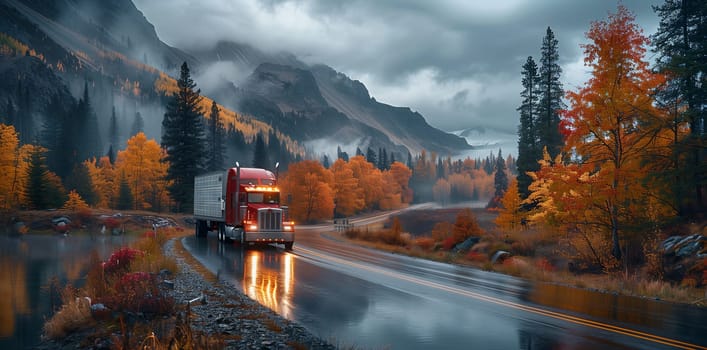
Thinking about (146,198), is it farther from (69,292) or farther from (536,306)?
(536,306)

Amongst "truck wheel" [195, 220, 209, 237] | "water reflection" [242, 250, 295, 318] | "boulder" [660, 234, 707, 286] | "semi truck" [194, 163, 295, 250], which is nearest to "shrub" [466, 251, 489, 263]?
"boulder" [660, 234, 707, 286]

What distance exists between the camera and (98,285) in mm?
15742

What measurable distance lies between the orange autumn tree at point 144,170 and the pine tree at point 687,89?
67968 millimetres

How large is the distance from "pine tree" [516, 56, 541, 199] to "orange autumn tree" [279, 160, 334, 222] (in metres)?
34.8

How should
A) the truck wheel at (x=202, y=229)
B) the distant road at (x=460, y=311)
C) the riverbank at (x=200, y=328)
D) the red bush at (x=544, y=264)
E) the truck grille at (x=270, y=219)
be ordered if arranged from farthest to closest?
the truck wheel at (x=202, y=229), the truck grille at (x=270, y=219), the red bush at (x=544, y=264), the distant road at (x=460, y=311), the riverbank at (x=200, y=328)

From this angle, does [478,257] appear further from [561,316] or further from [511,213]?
[511,213]

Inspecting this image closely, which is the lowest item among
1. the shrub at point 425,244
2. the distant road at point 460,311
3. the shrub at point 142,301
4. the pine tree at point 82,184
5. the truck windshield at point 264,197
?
the shrub at point 425,244

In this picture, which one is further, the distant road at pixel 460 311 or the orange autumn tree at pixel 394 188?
the orange autumn tree at pixel 394 188

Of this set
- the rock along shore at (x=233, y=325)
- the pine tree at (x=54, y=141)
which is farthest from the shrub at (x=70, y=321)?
the pine tree at (x=54, y=141)

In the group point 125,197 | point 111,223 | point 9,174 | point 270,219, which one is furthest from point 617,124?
point 9,174

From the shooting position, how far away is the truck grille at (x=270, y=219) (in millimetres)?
30000

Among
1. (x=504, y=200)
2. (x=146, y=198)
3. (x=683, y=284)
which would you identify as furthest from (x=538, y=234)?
(x=146, y=198)

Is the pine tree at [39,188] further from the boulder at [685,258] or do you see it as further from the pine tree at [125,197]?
the boulder at [685,258]

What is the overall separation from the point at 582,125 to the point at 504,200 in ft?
95.9
